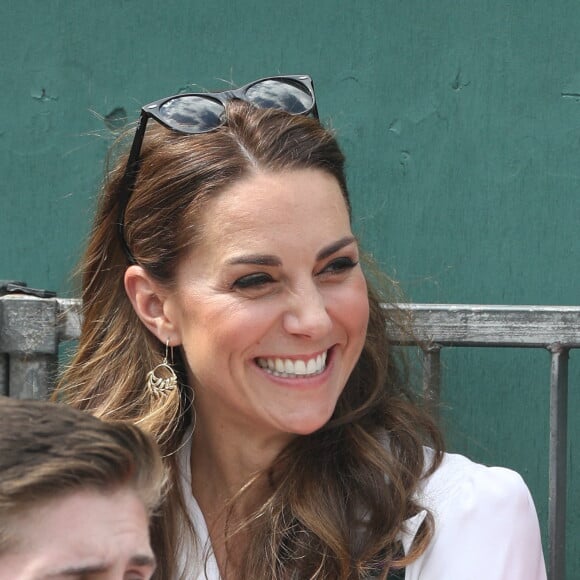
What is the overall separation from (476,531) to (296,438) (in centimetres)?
48

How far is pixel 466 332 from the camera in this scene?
10.5 feet

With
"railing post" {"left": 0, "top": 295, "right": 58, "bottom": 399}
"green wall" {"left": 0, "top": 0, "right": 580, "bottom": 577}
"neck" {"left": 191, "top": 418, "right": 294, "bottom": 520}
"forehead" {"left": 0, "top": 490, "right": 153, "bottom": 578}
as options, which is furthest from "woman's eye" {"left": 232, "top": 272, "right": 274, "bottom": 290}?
"green wall" {"left": 0, "top": 0, "right": 580, "bottom": 577}

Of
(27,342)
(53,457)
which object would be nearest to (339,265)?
(27,342)

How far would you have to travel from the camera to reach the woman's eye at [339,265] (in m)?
2.75

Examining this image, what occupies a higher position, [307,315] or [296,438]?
[307,315]

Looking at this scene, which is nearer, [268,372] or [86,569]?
[86,569]

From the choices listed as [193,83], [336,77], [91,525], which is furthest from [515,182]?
[91,525]

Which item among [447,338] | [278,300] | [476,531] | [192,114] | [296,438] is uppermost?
[192,114]

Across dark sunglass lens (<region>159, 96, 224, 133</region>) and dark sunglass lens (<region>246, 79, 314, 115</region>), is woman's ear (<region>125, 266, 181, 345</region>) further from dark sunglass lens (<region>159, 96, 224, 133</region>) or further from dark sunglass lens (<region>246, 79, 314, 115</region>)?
dark sunglass lens (<region>246, 79, 314, 115</region>)

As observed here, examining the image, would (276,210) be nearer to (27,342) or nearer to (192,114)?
(192,114)

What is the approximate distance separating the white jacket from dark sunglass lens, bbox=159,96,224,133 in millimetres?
956

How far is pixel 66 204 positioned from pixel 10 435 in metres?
2.44

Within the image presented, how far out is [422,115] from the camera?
12.6 ft

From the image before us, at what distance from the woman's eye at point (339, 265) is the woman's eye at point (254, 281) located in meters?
0.13
